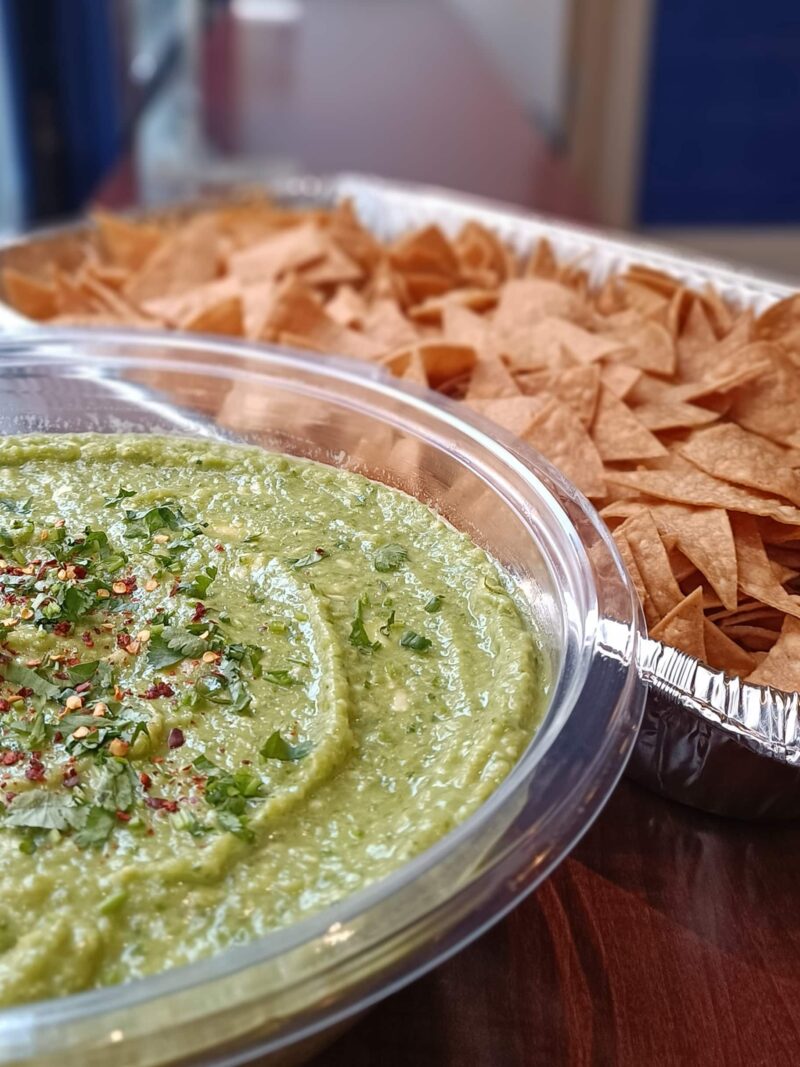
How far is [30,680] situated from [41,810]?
0.20m

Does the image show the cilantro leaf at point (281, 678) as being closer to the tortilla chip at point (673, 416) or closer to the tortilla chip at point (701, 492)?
the tortilla chip at point (701, 492)

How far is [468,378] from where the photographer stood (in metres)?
1.83

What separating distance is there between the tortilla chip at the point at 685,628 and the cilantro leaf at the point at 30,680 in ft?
2.14

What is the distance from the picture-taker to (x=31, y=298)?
6.98ft

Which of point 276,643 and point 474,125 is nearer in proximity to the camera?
point 276,643

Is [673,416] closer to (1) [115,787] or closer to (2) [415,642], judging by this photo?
(2) [415,642]

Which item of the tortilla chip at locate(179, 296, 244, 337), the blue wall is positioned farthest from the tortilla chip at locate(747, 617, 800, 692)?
the blue wall

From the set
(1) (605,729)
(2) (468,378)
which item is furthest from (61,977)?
(2) (468,378)

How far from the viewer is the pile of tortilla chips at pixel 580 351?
4.44 feet

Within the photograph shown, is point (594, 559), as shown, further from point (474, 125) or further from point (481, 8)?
point (481, 8)

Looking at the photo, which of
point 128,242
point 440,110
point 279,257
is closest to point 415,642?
point 279,257

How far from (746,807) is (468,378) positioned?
0.89 m

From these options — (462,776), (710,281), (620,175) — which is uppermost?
(710,281)

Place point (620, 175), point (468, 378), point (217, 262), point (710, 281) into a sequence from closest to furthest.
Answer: point (468, 378), point (710, 281), point (217, 262), point (620, 175)
